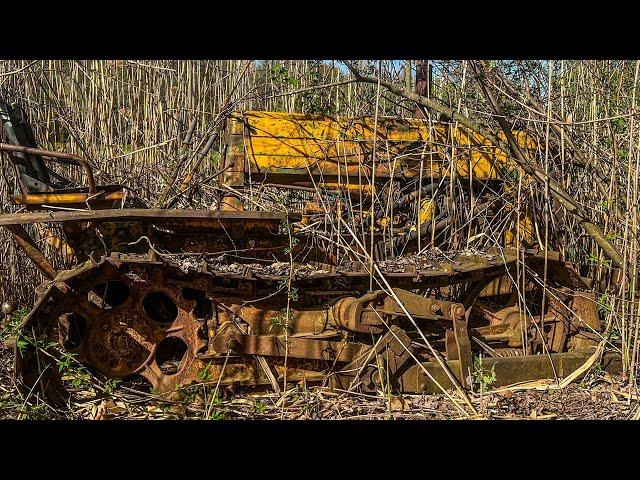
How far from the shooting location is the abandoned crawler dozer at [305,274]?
12.7 ft

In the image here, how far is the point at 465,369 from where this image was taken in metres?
4.24

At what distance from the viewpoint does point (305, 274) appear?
13.4 ft

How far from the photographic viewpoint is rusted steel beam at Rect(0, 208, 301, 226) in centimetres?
363

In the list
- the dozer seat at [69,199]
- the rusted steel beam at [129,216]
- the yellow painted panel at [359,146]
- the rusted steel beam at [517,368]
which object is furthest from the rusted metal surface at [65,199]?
the rusted steel beam at [517,368]

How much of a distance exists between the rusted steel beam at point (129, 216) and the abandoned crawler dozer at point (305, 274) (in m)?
0.01

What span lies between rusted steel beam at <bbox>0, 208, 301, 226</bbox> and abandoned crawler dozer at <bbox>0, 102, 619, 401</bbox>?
0.03 feet

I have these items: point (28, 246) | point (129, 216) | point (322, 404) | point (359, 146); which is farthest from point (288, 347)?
point (28, 246)

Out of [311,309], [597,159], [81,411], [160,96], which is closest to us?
[81,411]

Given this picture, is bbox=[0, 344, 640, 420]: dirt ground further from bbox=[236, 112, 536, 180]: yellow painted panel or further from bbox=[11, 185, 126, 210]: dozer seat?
bbox=[236, 112, 536, 180]: yellow painted panel

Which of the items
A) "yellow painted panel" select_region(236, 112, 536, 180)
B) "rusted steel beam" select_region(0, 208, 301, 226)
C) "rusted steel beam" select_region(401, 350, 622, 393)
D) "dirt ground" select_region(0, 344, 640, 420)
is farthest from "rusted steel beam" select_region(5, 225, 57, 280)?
"rusted steel beam" select_region(401, 350, 622, 393)

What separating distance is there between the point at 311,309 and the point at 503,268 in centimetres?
125

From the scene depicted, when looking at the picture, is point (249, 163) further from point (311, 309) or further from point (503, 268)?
point (503, 268)

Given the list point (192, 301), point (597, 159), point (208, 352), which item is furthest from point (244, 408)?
point (597, 159)

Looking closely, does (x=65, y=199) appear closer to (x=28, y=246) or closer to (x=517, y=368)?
(x=28, y=246)
